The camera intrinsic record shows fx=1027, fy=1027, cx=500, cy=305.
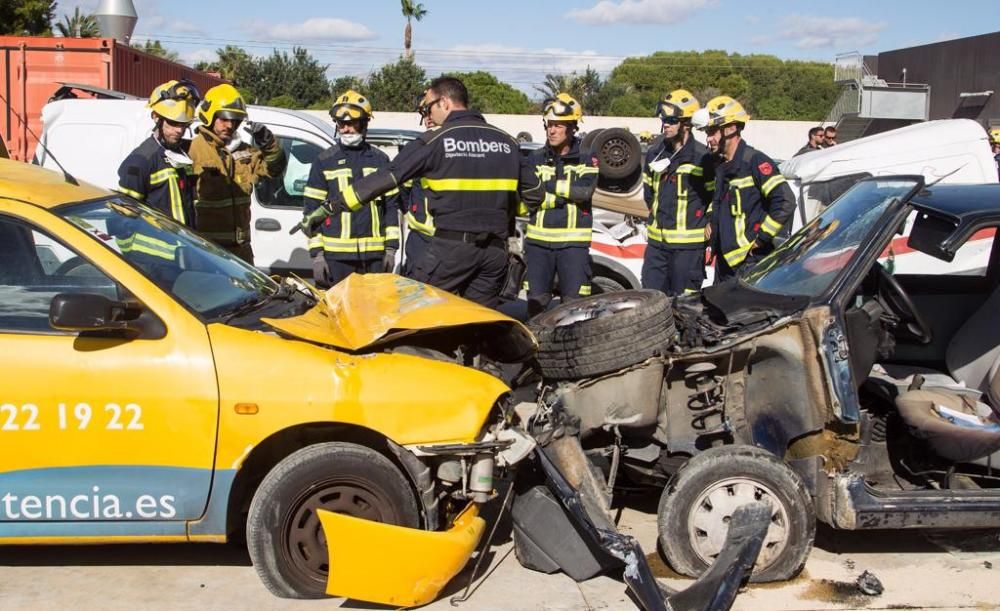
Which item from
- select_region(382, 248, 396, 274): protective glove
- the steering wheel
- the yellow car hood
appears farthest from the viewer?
select_region(382, 248, 396, 274): protective glove

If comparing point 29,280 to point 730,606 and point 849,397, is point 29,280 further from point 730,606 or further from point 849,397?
point 849,397

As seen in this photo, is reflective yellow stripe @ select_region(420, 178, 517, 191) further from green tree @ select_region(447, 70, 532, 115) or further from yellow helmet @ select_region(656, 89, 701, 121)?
green tree @ select_region(447, 70, 532, 115)

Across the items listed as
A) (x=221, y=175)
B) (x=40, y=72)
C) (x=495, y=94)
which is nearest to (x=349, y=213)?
(x=221, y=175)

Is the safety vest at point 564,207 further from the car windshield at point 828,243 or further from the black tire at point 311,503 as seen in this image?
the black tire at point 311,503

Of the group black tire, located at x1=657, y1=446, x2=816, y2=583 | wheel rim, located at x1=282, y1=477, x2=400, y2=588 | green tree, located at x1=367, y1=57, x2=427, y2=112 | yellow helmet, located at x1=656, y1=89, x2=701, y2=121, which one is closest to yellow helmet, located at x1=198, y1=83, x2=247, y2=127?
yellow helmet, located at x1=656, y1=89, x2=701, y2=121

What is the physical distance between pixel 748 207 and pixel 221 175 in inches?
145

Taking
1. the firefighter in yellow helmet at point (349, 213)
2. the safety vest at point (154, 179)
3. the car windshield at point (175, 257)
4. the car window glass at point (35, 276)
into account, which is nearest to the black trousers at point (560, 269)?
the firefighter in yellow helmet at point (349, 213)

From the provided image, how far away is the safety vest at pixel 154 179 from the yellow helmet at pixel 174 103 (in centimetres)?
24

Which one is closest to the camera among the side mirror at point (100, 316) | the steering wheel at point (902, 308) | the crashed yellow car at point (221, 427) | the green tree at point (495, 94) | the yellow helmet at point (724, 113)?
the side mirror at point (100, 316)

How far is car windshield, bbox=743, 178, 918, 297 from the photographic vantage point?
4.59 m

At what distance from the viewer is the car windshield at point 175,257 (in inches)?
165

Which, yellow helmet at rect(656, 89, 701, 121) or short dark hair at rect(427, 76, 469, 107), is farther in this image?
yellow helmet at rect(656, 89, 701, 121)

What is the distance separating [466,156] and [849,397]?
8.34 ft

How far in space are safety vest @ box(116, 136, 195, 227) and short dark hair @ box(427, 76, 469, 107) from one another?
5.70 feet
